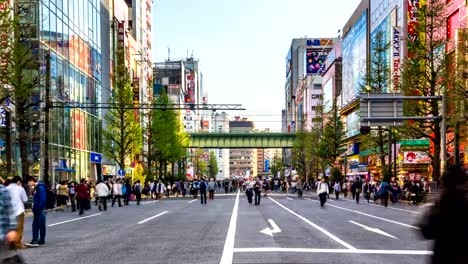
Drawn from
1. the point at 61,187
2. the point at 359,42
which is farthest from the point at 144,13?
the point at 61,187

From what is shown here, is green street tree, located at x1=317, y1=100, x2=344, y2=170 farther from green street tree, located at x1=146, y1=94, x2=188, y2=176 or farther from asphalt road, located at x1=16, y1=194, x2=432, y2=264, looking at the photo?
asphalt road, located at x1=16, y1=194, x2=432, y2=264

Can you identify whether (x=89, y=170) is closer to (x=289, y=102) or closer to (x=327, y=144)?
(x=327, y=144)

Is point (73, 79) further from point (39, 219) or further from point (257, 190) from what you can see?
point (39, 219)

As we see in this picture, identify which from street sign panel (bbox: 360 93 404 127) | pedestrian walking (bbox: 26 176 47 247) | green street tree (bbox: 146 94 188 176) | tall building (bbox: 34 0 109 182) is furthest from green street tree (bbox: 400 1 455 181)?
green street tree (bbox: 146 94 188 176)

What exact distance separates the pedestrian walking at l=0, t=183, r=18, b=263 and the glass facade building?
A: 103ft

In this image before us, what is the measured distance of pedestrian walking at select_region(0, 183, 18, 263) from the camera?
20.7 feet

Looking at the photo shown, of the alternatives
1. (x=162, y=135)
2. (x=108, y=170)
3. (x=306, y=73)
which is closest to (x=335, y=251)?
(x=162, y=135)

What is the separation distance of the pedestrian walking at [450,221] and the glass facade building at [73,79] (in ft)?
110

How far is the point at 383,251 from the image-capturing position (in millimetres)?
12758

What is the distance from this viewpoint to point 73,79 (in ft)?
164

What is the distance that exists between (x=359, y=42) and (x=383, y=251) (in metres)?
66.1

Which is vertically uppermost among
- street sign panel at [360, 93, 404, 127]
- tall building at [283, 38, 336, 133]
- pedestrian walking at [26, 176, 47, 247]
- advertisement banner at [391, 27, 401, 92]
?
tall building at [283, 38, 336, 133]

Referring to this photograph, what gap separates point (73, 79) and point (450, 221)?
4697 centimetres

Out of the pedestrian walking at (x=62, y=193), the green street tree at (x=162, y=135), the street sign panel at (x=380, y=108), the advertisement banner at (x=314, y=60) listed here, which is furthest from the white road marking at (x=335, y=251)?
the advertisement banner at (x=314, y=60)
